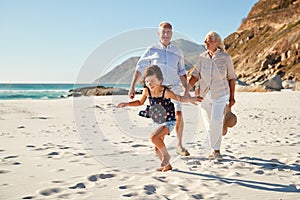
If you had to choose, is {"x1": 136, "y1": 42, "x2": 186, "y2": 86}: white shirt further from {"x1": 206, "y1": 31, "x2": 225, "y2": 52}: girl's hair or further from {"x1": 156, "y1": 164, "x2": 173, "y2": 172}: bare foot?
{"x1": 156, "y1": 164, "x2": 173, "y2": 172}: bare foot

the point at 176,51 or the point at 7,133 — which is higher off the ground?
the point at 176,51

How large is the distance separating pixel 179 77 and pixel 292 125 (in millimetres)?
4276

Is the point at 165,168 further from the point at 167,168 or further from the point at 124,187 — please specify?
the point at 124,187

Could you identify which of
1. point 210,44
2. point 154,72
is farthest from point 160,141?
point 210,44

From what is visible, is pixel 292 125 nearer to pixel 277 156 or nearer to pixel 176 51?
pixel 277 156

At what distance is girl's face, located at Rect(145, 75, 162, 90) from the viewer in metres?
3.97

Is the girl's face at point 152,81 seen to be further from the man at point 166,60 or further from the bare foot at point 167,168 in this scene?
the bare foot at point 167,168

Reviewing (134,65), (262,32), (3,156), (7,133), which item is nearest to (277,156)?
(134,65)

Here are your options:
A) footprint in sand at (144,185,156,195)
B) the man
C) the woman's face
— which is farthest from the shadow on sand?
the woman's face

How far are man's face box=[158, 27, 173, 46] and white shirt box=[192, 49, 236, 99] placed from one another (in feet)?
1.87

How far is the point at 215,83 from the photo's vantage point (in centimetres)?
450

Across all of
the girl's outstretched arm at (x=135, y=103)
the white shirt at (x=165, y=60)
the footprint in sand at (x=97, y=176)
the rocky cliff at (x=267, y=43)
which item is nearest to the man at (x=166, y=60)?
the white shirt at (x=165, y=60)

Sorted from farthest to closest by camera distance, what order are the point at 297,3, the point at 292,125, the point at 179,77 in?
the point at 297,3 < the point at 292,125 < the point at 179,77

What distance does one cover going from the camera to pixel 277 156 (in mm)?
4668
